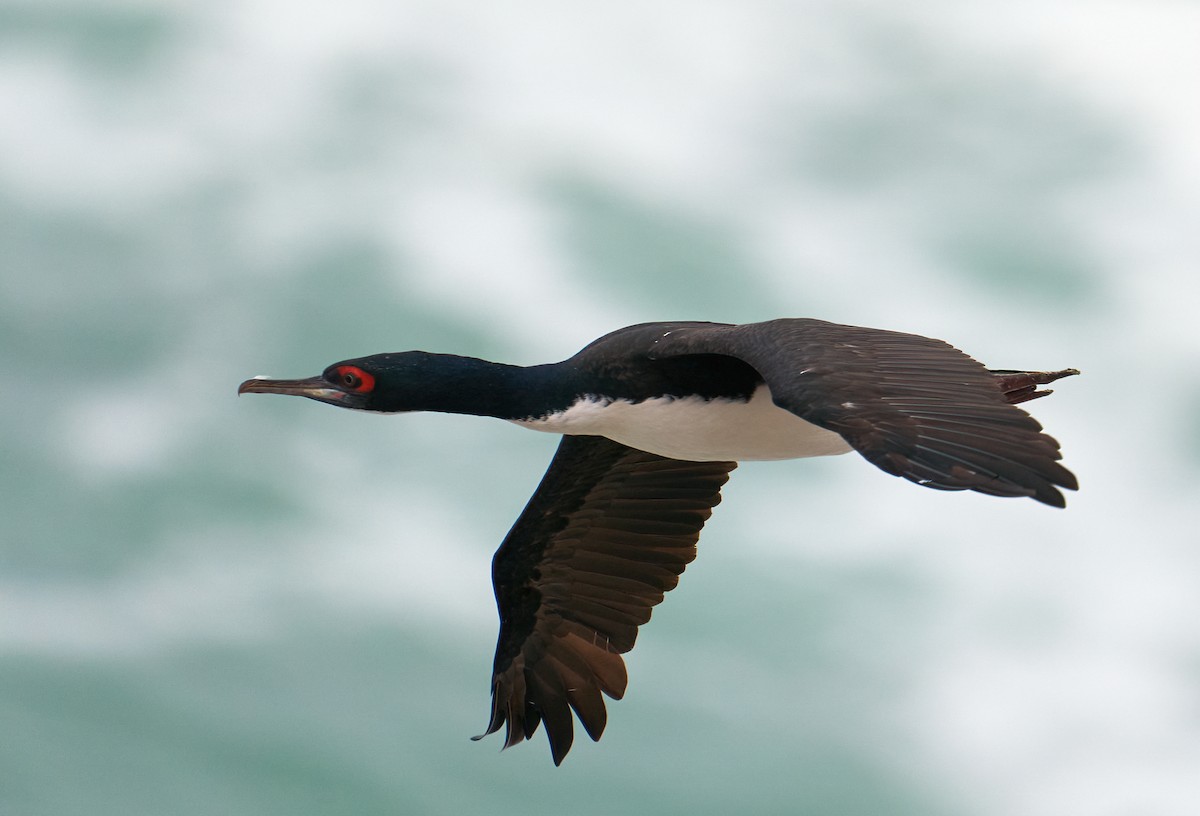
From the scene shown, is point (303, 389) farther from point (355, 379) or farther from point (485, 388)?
point (485, 388)

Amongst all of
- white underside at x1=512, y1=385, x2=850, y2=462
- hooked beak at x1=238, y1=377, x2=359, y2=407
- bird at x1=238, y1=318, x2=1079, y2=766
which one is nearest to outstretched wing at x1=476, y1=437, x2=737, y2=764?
bird at x1=238, y1=318, x2=1079, y2=766

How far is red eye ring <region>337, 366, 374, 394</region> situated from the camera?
446 inches

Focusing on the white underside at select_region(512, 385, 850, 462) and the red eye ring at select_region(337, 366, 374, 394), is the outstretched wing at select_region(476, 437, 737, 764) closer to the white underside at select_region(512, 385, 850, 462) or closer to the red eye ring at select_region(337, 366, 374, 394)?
Result: the white underside at select_region(512, 385, 850, 462)

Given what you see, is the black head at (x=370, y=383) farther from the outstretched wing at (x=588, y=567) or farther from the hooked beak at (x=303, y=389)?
the outstretched wing at (x=588, y=567)

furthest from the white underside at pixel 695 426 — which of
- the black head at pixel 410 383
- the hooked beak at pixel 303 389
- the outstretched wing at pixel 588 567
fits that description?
the outstretched wing at pixel 588 567

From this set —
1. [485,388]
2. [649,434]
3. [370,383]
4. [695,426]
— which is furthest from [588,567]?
[370,383]

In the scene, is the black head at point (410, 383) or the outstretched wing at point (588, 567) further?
the outstretched wing at point (588, 567)

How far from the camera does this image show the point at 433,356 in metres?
11.4

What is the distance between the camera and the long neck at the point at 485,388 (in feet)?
37.0

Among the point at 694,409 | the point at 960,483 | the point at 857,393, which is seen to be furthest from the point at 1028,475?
the point at 694,409

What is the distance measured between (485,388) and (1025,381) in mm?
3511

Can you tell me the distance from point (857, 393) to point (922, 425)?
414mm

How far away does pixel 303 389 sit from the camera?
37.6 feet

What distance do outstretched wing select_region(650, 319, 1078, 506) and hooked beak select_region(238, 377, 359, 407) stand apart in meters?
2.36
